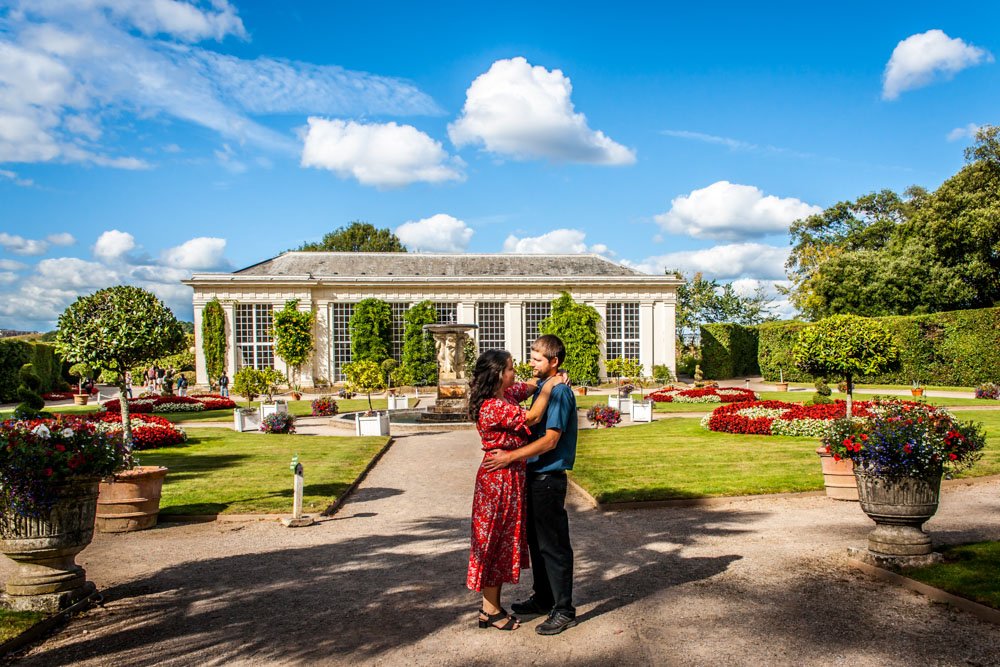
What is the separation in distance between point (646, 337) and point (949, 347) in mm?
13151

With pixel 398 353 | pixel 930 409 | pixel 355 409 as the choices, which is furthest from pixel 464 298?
pixel 930 409

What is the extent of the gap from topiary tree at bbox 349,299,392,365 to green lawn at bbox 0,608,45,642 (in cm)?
2873

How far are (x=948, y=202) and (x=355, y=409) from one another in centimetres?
2886

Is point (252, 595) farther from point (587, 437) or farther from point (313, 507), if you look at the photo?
point (587, 437)

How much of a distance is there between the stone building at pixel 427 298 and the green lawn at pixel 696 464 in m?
19.6

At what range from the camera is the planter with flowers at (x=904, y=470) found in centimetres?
562

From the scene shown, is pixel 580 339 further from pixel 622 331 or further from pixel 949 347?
pixel 949 347

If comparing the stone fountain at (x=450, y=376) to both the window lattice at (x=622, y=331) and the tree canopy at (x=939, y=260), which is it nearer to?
the window lattice at (x=622, y=331)

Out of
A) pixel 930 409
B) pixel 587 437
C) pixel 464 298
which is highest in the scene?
pixel 464 298

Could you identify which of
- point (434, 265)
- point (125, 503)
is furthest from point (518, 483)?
point (434, 265)

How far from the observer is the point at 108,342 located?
27.2 ft

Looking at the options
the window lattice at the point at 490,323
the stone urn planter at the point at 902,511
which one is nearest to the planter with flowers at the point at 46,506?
the stone urn planter at the point at 902,511

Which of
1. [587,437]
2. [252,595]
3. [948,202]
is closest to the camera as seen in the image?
[252,595]

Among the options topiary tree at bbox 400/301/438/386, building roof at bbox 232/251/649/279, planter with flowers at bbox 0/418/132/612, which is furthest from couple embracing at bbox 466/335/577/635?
building roof at bbox 232/251/649/279
